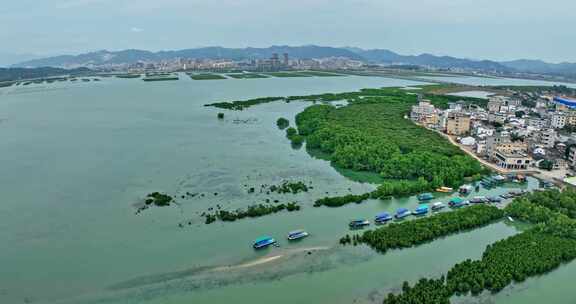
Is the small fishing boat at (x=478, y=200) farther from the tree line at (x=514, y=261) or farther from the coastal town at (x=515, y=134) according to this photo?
the coastal town at (x=515, y=134)

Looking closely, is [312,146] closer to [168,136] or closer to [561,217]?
[168,136]

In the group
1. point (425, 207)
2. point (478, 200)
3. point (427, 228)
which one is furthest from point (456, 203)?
point (427, 228)

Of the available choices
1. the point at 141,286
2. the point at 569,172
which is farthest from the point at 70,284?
the point at 569,172

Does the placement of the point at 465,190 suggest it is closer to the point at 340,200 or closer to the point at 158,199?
the point at 340,200

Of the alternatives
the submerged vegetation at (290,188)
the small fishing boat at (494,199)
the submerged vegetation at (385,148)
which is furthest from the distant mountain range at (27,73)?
the small fishing boat at (494,199)

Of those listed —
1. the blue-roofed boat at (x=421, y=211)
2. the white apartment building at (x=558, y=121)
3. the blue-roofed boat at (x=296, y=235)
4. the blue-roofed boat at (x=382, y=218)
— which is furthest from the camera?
the white apartment building at (x=558, y=121)
